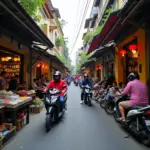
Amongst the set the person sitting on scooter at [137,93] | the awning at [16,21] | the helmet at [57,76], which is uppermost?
the awning at [16,21]

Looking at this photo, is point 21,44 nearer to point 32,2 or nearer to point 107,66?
point 32,2

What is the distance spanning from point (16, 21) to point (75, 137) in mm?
4407

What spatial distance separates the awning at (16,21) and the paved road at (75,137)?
337 centimetres

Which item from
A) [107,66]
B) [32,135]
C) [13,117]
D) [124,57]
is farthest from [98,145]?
[107,66]

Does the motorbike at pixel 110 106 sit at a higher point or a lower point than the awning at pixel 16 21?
lower

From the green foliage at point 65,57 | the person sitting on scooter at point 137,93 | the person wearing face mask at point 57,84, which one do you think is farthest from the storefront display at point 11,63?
the green foliage at point 65,57

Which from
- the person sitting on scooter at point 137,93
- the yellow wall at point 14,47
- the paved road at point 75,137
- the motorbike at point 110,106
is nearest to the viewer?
the paved road at point 75,137

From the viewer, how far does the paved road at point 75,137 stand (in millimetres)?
4809

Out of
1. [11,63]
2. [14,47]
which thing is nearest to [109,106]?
[14,47]

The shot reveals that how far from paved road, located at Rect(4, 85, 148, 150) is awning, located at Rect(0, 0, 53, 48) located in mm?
3369

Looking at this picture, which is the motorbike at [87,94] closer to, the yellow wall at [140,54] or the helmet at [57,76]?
the yellow wall at [140,54]

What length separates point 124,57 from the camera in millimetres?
12461

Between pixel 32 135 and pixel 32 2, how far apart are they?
5.93m

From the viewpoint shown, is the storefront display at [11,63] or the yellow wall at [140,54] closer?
the yellow wall at [140,54]
